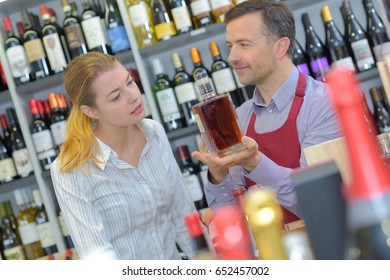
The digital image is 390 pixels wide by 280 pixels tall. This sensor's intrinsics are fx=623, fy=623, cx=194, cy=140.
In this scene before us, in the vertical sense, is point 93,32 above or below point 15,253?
above

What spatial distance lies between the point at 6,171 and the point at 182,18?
1.00m

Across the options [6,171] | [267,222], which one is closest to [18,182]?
[6,171]

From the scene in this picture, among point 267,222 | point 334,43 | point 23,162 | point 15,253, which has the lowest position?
point 15,253

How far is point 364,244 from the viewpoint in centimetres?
43

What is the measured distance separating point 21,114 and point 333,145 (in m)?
2.07

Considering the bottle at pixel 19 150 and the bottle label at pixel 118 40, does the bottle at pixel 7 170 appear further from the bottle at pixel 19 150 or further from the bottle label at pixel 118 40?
the bottle label at pixel 118 40

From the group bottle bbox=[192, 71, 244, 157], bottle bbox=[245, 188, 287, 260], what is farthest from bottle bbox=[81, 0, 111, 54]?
bottle bbox=[245, 188, 287, 260]

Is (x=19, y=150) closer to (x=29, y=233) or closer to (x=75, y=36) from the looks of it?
(x=29, y=233)

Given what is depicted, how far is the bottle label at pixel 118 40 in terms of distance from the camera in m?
2.55

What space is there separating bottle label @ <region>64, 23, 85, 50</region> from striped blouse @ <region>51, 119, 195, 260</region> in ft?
3.56

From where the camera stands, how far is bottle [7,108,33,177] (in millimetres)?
2682

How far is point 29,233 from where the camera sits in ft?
8.87

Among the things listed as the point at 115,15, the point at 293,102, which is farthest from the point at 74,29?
the point at 293,102

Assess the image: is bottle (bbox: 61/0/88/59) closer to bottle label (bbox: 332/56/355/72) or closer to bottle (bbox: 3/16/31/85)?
bottle (bbox: 3/16/31/85)
